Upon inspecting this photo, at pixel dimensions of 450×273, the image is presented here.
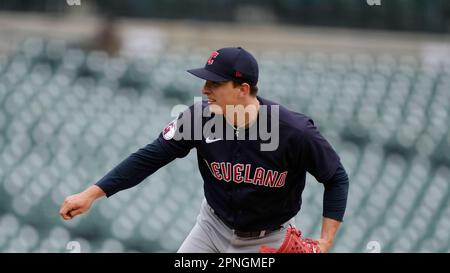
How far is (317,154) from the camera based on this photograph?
10.3 ft

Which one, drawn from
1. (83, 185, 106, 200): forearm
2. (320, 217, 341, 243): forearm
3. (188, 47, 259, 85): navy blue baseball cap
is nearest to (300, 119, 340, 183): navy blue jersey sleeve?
(320, 217, 341, 243): forearm

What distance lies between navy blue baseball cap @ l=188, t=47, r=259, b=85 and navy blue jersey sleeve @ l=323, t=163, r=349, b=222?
1.52ft

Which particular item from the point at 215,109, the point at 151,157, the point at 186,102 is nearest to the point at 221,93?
the point at 215,109

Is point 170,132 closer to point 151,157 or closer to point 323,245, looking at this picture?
point 151,157

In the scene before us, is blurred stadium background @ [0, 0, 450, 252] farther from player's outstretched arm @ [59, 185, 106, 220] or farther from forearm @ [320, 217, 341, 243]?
forearm @ [320, 217, 341, 243]

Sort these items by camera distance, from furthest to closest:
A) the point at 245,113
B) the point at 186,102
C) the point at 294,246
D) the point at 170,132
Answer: the point at 186,102
the point at 170,132
the point at 245,113
the point at 294,246

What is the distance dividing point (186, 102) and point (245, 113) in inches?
154

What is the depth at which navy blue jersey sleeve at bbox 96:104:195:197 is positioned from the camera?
3.27 meters

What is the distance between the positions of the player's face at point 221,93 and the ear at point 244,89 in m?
0.01

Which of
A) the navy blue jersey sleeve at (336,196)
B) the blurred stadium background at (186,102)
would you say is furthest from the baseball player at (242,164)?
the blurred stadium background at (186,102)

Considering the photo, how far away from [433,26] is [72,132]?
393 cm

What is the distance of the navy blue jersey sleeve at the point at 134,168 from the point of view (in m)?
3.25
